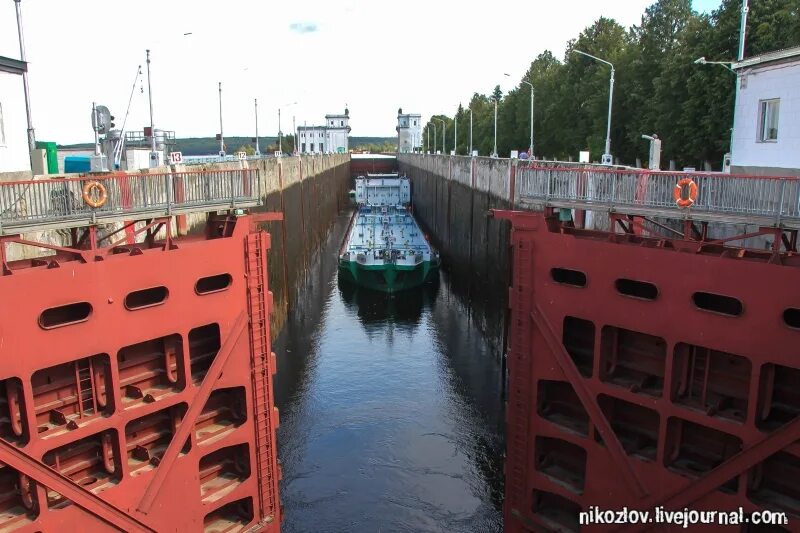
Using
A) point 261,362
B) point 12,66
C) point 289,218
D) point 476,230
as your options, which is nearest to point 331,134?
point 289,218

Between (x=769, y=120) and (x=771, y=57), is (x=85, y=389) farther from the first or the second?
(x=771, y=57)

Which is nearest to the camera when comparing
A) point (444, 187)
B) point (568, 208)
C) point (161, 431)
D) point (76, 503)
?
point (76, 503)

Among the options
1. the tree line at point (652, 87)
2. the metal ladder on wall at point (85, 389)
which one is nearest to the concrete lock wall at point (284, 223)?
the metal ladder on wall at point (85, 389)

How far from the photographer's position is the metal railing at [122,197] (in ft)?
38.5

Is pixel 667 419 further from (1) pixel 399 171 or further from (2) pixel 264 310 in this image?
(1) pixel 399 171

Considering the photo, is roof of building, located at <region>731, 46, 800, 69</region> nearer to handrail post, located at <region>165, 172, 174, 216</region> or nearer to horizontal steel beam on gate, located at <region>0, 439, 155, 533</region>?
handrail post, located at <region>165, 172, 174, 216</region>

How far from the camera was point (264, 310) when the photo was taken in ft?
51.0

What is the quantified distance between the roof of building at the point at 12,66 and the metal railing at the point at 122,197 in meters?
5.02

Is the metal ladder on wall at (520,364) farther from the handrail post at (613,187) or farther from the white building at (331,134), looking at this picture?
the white building at (331,134)

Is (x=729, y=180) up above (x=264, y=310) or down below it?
above

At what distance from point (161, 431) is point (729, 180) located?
1286 cm

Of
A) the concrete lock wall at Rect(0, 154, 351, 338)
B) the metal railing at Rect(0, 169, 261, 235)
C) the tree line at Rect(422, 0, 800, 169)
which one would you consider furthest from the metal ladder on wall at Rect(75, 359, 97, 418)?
the tree line at Rect(422, 0, 800, 169)

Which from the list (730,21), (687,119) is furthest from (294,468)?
(730,21)

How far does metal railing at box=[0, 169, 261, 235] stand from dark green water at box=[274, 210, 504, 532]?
10.2 meters
